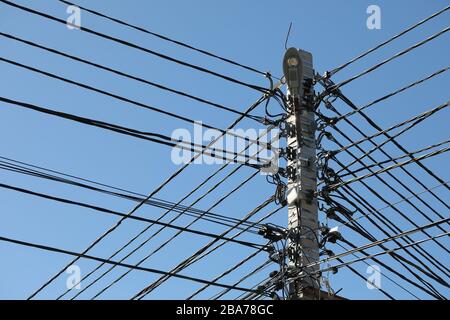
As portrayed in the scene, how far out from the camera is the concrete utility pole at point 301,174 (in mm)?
12438

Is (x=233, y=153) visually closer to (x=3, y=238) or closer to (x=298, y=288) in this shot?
(x=298, y=288)

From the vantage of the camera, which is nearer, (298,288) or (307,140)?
(298,288)

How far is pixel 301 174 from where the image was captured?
13.1m

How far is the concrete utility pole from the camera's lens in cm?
1244
